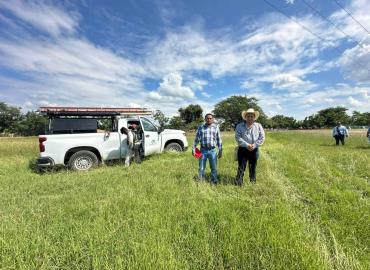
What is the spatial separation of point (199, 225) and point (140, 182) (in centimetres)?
291

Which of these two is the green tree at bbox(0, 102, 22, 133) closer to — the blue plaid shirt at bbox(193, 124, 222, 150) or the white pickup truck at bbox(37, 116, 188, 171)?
the white pickup truck at bbox(37, 116, 188, 171)

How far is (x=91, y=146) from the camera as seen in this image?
8203 mm

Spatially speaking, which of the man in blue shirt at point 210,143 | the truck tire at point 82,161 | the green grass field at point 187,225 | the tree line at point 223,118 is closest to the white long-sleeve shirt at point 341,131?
the green grass field at point 187,225

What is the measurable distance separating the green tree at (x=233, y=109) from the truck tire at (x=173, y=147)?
85.5 meters

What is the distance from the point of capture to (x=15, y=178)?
668 cm

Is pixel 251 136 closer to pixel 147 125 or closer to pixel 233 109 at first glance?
pixel 147 125

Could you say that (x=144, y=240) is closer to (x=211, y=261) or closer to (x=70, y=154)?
(x=211, y=261)

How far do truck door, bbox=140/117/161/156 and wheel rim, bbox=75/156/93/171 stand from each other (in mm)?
2048

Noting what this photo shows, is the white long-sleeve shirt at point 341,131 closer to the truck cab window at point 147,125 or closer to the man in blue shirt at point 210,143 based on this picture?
the truck cab window at point 147,125

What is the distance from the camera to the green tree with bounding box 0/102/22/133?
79.5 meters

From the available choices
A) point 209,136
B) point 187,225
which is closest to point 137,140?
point 209,136

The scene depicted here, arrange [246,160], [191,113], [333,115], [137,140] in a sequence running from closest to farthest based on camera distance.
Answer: [246,160] → [137,140] → [191,113] → [333,115]

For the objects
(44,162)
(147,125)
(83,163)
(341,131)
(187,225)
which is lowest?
(187,225)

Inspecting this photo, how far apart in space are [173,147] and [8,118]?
95301 mm
